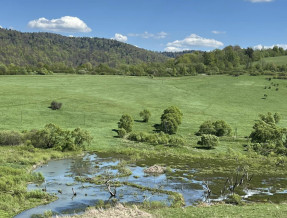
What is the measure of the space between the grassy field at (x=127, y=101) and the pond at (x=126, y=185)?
1767 cm

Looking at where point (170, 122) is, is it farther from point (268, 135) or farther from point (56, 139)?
point (56, 139)

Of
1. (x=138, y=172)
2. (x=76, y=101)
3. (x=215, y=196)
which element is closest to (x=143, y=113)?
(x=76, y=101)

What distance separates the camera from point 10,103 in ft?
366

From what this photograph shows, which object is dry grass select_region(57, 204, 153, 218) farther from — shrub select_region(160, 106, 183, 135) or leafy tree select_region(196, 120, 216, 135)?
leafy tree select_region(196, 120, 216, 135)

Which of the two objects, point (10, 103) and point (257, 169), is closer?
point (257, 169)

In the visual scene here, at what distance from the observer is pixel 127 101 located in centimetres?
13575

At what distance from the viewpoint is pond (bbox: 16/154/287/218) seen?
41.7 metres

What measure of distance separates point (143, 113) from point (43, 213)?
67817 mm

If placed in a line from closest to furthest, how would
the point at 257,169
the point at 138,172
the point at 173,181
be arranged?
the point at 173,181 → the point at 138,172 → the point at 257,169

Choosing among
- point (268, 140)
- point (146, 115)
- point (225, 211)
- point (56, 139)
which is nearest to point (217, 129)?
point (268, 140)

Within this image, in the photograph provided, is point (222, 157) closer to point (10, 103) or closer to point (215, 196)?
point (215, 196)

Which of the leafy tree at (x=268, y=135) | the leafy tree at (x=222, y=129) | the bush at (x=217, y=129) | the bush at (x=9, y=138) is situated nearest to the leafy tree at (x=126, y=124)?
the bush at (x=217, y=129)

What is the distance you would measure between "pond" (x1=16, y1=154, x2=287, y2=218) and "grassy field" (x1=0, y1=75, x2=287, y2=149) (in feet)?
58.0

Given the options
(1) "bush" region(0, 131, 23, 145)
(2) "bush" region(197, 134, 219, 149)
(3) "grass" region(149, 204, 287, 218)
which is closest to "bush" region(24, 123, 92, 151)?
(1) "bush" region(0, 131, 23, 145)
